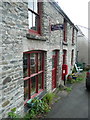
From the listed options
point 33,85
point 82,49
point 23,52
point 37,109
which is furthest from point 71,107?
point 82,49

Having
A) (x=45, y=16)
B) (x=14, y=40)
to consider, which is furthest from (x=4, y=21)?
(x=45, y=16)

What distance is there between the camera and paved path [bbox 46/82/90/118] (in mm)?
4390

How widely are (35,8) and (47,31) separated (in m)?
1.13

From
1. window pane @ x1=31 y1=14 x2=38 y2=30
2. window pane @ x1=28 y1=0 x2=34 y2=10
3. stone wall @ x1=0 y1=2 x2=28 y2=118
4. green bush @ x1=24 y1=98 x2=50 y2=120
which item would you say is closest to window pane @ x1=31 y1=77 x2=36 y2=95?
green bush @ x1=24 y1=98 x2=50 y2=120

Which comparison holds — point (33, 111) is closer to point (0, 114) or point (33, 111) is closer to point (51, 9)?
point (0, 114)

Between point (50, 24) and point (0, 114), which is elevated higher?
point (50, 24)

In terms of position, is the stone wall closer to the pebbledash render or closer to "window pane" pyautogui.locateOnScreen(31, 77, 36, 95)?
the pebbledash render

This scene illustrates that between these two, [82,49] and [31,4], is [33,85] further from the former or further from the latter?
[82,49]

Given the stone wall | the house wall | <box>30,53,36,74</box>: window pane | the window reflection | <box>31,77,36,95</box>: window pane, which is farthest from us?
the house wall

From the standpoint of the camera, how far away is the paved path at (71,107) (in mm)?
4390

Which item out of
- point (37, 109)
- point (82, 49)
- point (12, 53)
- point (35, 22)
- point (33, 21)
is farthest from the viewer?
point (82, 49)

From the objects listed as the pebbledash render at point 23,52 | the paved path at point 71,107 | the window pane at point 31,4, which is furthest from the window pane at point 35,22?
the paved path at point 71,107

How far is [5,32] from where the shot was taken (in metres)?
2.99

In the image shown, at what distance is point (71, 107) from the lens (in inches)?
197
